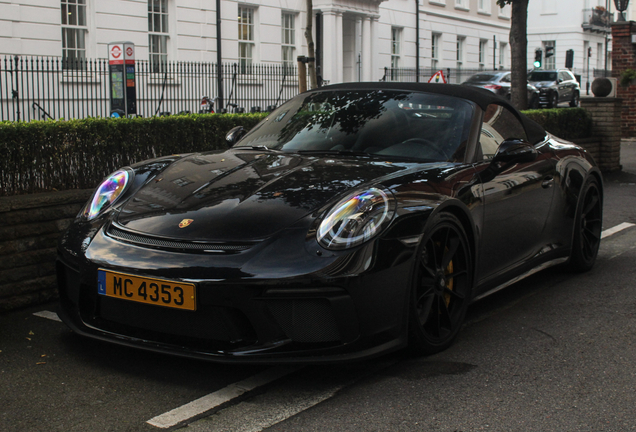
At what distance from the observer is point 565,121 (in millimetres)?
12484

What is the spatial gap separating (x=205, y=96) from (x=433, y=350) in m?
18.1

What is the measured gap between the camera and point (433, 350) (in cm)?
383

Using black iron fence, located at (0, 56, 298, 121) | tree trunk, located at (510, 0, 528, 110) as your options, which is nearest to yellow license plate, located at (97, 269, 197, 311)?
tree trunk, located at (510, 0, 528, 110)

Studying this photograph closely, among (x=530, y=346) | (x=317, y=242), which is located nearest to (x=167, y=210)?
(x=317, y=242)

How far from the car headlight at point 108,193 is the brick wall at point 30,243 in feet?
3.10

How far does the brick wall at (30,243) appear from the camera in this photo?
482 cm

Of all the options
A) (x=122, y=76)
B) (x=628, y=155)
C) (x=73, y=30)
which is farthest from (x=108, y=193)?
(x=73, y=30)

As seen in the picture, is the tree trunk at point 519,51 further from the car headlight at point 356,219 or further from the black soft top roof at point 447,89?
the car headlight at point 356,219

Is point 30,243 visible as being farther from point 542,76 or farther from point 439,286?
point 542,76

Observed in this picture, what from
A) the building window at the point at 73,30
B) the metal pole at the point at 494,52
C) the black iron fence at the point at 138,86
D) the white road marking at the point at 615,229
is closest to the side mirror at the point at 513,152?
the white road marking at the point at 615,229

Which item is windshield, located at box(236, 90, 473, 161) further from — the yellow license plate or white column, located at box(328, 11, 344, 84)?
A: white column, located at box(328, 11, 344, 84)

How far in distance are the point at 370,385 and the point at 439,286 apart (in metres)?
0.68

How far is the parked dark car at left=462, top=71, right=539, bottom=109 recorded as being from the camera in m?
30.2

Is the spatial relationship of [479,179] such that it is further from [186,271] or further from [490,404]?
[186,271]
